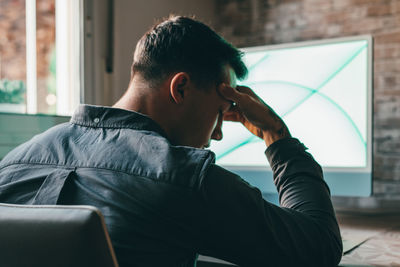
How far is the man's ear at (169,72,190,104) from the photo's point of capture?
2.26 ft

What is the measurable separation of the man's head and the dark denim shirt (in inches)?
2.7

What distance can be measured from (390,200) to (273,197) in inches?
22.9

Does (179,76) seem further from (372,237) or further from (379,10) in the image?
(379,10)

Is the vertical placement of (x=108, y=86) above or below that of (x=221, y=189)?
above

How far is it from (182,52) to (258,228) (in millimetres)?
310

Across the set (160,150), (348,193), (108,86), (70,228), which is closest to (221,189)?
(160,150)

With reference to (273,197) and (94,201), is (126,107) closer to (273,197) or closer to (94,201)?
(94,201)

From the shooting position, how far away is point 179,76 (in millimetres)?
687

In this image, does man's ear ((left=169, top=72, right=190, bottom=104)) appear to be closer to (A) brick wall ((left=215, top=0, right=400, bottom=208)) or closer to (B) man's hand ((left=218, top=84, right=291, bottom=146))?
(B) man's hand ((left=218, top=84, right=291, bottom=146))

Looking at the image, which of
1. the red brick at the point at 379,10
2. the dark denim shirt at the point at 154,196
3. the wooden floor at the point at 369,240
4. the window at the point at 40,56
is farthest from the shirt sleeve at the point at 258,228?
the red brick at the point at 379,10

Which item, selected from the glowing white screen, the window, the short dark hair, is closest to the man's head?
the short dark hair

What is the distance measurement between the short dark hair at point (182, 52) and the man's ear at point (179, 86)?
0.01m

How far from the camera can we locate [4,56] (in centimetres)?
142

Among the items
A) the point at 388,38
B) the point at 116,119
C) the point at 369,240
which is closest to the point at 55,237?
the point at 116,119
